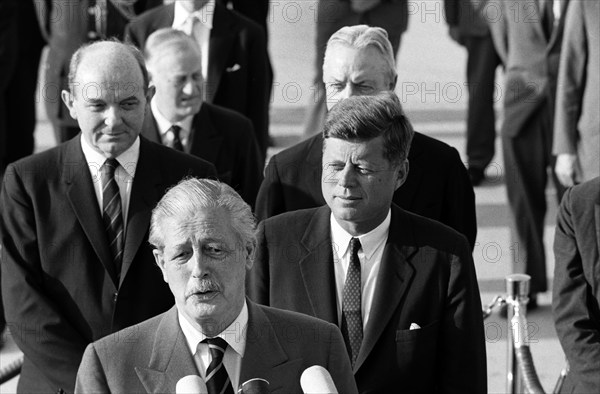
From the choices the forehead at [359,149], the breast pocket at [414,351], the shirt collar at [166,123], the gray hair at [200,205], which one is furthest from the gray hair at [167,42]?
the gray hair at [200,205]

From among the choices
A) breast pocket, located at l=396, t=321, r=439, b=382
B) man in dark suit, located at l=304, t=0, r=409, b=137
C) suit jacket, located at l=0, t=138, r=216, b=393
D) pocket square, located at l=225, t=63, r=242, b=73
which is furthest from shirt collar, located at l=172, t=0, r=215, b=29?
breast pocket, located at l=396, t=321, r=439, b=382

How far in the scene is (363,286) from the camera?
5.17m

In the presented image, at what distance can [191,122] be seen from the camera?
7.13 meters

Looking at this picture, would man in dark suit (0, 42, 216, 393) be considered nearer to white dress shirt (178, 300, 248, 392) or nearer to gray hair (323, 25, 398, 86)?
gray hair (323, 25, 398, 86)

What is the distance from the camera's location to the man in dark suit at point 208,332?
4199 mm

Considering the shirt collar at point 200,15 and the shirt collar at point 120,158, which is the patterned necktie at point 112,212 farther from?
the shirt collar at point 200,15

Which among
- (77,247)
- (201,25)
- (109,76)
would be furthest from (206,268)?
(201,25)

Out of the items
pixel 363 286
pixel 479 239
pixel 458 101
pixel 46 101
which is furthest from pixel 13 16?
pixel 363 286

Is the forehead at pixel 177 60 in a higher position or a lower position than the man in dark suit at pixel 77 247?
higher

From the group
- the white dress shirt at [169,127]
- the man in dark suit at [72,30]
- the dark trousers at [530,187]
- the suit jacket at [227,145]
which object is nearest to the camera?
the suit jacket at [227,145]

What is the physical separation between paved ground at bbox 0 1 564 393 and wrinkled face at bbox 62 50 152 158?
2.61m

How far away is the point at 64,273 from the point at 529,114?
4.30 metres

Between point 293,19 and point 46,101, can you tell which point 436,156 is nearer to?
point 46,101

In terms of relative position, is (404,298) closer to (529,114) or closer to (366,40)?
(366,40)
